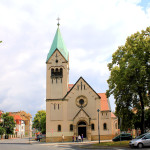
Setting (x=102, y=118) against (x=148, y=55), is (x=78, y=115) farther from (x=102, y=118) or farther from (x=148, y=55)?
(x=148, y=55)

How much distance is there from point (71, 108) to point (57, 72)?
28.5ft

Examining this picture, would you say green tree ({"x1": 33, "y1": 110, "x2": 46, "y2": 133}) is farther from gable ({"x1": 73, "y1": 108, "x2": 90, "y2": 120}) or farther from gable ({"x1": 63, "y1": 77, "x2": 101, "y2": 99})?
gable ({"x1": 73, "y1": 108, "x2": 90, "y2": 120})

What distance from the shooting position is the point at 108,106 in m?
46.8

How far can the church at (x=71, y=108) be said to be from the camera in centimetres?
4506

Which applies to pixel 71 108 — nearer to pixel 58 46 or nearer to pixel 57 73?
pixel 57 73

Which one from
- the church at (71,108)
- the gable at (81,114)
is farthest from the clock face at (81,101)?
the gable at (81,114)

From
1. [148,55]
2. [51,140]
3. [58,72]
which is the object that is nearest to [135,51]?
[148,55]

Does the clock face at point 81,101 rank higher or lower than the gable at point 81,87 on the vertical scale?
lower

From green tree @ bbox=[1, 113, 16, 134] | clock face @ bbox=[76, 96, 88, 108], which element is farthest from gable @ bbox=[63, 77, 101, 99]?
green tree @ bbox=[1, 113, 16, 134]

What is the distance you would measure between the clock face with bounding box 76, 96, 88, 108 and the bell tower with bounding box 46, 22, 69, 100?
333cm

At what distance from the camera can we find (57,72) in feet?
161

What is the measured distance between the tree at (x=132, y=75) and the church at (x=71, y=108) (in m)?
14.5

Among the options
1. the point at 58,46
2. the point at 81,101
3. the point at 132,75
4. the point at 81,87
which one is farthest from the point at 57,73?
the point at 132,75

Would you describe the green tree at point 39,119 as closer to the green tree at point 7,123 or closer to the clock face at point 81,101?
the green tree at point 7,123
